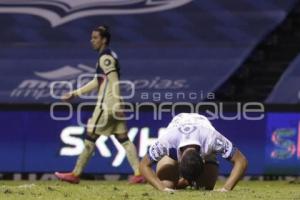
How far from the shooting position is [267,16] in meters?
16.0

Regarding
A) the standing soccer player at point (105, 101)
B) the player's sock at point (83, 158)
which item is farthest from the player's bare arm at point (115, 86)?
the player's sock at point (83, 158)

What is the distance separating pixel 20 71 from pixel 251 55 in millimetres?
4173

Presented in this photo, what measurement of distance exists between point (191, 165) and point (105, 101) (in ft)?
14.9

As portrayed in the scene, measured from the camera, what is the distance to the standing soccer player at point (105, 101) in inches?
432

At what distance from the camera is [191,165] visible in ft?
21.9

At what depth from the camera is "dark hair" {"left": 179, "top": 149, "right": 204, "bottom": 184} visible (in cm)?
670

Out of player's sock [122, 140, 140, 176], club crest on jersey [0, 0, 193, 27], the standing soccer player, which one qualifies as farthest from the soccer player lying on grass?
club crest on jersey [0, 0, 193, 27]

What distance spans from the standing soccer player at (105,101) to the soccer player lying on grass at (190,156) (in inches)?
128

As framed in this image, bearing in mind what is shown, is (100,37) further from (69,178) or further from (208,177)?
(208,177)

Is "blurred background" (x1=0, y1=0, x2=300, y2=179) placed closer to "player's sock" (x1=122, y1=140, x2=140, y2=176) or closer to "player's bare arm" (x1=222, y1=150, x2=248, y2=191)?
"player's sock" (x1=122, y1=140, x2=140, y2=176)

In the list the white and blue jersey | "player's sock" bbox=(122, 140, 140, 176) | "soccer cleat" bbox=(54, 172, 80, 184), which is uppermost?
the white and blue jersey

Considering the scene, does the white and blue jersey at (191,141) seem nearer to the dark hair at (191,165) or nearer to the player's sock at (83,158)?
the dark hair at (191,165)

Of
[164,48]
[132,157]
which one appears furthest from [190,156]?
[164,48]

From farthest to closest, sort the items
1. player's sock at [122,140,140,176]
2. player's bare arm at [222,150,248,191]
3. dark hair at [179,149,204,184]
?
player's sock at [122,140,140,176], player's bare arm at [222,150,248,191], dark hair at [179,149,204,184]
